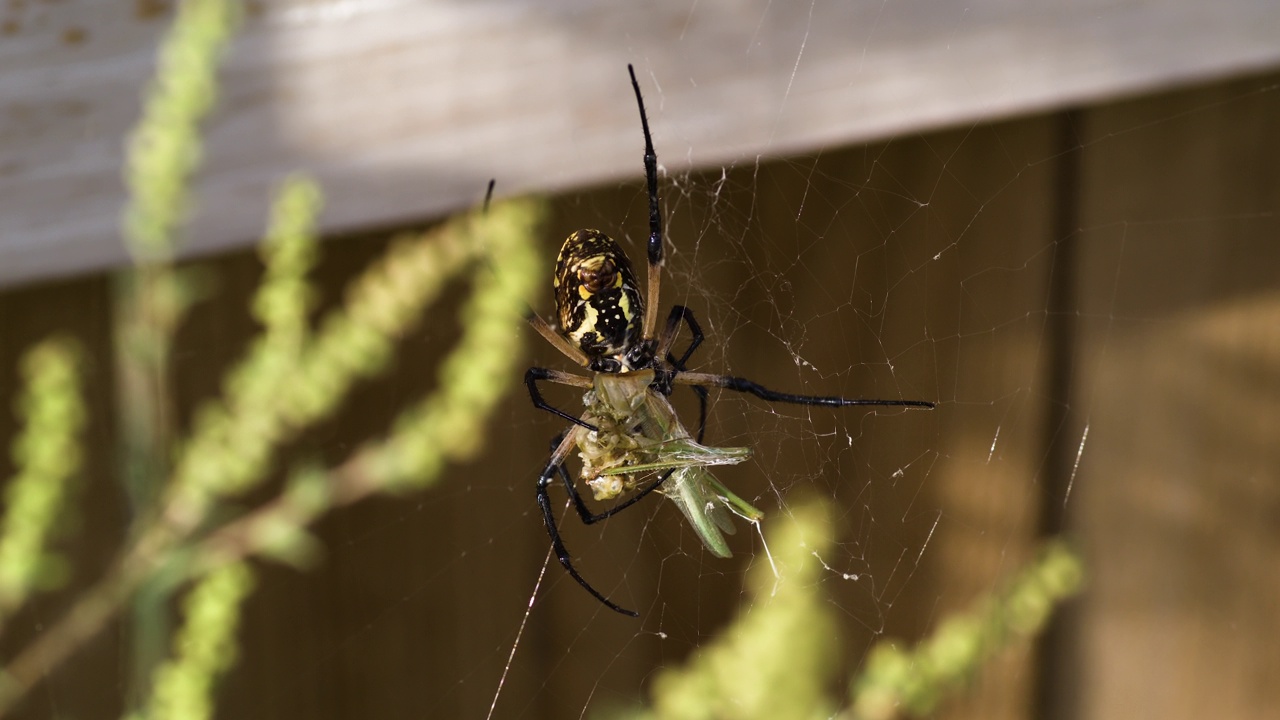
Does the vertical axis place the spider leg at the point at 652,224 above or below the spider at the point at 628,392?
above

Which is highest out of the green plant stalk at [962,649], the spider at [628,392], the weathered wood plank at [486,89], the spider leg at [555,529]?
the weathered wood plank at [486,89]

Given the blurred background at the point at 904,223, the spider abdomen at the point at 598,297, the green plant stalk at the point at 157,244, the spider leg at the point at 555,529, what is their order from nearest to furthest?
the green plant stalk at the point at 157,244 < the blurred background at the point at 904,223 < the spider abdomen at the point at 598,297 < the spider leg at the point at 555,529

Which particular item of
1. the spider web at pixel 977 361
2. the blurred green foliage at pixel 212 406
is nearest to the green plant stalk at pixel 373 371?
the blurred green foliage at pixel 212 406

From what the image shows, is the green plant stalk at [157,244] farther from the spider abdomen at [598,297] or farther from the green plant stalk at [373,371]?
the spider abdomen at [598,297]

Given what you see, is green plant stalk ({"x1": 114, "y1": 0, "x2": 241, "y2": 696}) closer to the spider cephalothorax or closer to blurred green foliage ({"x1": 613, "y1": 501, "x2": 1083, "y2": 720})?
the spider cephalothorax

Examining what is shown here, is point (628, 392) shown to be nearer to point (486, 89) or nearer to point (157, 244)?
point (486, 89)

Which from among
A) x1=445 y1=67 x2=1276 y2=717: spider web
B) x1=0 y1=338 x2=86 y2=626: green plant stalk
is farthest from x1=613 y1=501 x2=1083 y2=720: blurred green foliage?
x1=0 y1=338 x2=86 y2=626: green plant stalk

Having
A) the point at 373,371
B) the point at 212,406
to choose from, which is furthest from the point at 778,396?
the point at 212,406
